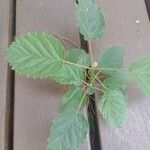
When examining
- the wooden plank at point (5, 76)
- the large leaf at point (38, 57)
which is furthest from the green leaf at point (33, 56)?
the wooden plank at point (5, 76)

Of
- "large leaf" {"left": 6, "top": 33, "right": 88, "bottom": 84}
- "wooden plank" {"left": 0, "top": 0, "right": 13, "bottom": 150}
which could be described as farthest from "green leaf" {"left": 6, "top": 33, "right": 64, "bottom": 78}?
"wooden plank" {"left": 0, "top": 0, "right": 13, "bottom": 150}

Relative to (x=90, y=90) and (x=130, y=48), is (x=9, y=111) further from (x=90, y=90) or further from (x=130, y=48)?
(x=130, y=48)

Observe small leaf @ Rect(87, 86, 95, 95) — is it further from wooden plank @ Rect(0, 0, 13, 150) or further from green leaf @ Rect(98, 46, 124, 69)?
wooden plank @ Rect(0, 0, 13, 150)

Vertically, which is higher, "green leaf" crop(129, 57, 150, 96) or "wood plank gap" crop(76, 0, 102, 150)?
"green leaf" crop(129, 57, 150, 96)

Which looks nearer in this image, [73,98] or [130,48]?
[73,98]

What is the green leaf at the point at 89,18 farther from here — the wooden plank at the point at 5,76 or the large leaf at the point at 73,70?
the wooden plank at the point at 5,76

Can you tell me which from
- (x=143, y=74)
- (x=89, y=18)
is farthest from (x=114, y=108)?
(x=89, y=18)
